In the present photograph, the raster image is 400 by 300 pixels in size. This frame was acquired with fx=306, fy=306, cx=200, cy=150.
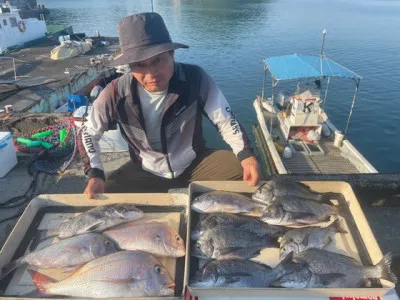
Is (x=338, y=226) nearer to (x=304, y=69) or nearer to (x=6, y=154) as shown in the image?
(x=6, y=154)

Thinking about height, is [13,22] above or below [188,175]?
below

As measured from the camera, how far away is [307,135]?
470 inches

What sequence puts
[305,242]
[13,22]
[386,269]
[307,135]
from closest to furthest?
[386,269], [305,242], [307,135], [13,22]

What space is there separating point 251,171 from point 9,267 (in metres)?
2.31

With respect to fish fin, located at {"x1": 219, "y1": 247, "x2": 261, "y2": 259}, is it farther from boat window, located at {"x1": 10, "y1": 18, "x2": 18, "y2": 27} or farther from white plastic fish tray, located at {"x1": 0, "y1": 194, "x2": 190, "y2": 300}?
boat window, located at {"x1": 10, "y1": 18, "x2": 18, "y2": 27}

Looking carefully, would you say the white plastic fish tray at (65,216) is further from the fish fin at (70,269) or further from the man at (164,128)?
the man at (164,128)

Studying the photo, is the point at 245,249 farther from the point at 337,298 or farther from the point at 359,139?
the point at 359,139

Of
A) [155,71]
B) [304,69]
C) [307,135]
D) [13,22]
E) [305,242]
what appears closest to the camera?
[305,242]

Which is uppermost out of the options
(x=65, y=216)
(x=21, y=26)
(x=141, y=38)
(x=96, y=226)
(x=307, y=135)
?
(x=141, y=38)

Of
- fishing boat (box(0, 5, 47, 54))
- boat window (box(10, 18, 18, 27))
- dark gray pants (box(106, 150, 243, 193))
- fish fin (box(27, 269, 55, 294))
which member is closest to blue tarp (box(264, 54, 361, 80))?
dark gray pants (box(106, 150, 243, 193))

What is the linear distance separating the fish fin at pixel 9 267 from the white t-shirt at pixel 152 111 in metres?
1.87

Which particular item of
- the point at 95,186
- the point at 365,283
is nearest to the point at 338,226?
the point at 365,283

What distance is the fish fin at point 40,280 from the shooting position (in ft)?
7.17

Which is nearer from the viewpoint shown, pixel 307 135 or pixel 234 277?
pixel 234 277
